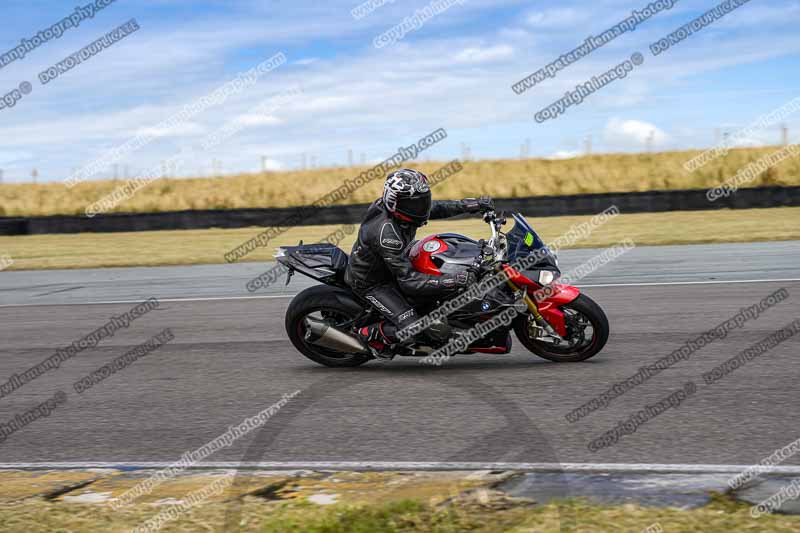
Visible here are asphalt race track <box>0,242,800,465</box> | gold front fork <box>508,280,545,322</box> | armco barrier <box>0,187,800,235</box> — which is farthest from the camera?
armco barrier <box>0,187,800,235</box>

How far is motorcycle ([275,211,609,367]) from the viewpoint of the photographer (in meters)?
6.80

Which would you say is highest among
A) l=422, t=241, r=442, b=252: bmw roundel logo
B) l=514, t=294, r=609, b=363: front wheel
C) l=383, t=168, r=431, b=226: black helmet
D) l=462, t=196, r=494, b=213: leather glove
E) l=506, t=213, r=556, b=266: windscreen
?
l=383, t=168, r=431, b=226: black helmet

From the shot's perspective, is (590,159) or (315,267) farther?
(590,159)

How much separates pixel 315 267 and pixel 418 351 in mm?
1050

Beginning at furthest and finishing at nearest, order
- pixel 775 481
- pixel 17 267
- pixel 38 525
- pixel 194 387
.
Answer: pixel 17 267, pixel 194 387, pixel 775 481, pixel 38 525

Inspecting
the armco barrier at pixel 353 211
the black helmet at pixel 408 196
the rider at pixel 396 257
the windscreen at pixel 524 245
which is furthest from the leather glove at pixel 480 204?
the armco barrier at pixel 353 211

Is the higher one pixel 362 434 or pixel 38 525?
pixel 38 525

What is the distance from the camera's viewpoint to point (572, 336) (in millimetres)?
7047

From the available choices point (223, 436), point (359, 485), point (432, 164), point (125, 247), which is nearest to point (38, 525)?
point (359, 485)

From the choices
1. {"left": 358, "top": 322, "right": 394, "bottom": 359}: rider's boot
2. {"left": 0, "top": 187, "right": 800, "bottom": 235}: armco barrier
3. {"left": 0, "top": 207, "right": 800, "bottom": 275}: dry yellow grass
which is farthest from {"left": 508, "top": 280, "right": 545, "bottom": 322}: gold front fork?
{"left": 0, "top": 187, "right": 800, "bottom": 235}: armco barrier

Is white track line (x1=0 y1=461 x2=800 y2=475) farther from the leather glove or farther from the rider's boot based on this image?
the leather glove

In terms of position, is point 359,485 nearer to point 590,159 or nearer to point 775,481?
point 775,481

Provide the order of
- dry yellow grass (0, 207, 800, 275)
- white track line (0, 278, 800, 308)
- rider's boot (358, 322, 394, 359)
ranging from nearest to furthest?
rider's boot (358, 322, 394, 359) → white track line (0, 278, 800, 308) → dry yellow grass (0, 207, 800, 275)

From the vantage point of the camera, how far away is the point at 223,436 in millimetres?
5594
